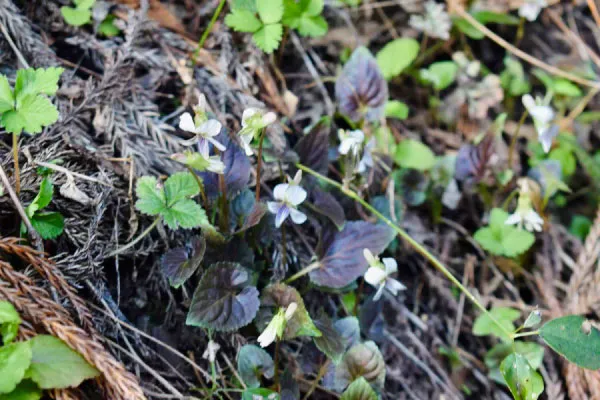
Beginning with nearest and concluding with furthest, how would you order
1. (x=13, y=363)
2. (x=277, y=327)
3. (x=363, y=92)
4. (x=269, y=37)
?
(x=13, y=363), (x=277, y=327), (x=269, y=37), (x=363, y=92)

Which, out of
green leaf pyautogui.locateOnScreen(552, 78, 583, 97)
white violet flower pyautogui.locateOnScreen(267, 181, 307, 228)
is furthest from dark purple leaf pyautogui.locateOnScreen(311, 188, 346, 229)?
green leaf pyautogui.locateOnScreen(552, 78, 583, 97)

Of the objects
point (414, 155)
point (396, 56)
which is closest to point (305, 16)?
point (396, 56)

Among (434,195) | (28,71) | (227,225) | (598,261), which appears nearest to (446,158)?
(434,195)

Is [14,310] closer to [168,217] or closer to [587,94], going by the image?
[168,217]

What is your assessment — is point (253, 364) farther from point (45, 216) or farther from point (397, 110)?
point (397, 110)

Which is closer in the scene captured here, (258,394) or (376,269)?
(258,394)

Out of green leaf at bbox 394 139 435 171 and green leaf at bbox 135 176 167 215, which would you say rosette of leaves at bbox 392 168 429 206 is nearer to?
green leaf at bbox 394 139 435 171
